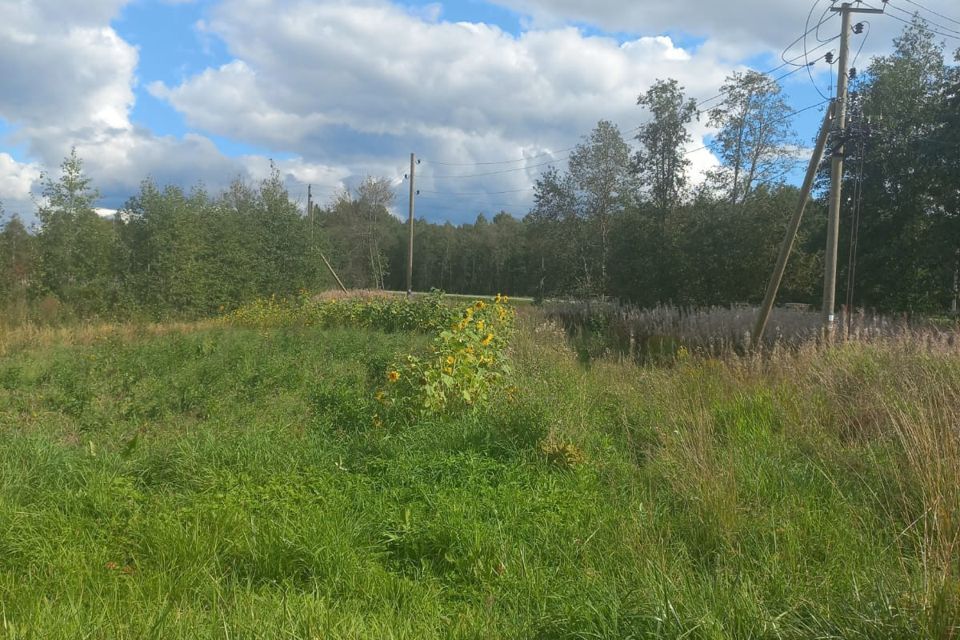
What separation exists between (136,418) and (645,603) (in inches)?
205

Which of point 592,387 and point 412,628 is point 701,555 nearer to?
point 412,628

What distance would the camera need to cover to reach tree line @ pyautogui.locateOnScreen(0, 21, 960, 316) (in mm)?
14836

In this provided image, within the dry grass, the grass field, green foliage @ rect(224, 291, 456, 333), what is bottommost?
the grass field

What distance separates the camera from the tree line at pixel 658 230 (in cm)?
1484

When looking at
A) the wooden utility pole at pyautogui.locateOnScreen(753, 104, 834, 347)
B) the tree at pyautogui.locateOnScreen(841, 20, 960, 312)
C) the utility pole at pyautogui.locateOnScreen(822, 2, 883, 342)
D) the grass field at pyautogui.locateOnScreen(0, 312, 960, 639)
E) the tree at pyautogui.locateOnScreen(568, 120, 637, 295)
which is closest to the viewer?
the grass field at pyautogui.locateOnScreen(0, 312, 960, 639)

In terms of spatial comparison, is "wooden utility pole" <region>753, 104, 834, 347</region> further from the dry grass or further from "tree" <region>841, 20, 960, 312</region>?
the dry grass

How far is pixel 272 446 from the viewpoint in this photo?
4.57 meters

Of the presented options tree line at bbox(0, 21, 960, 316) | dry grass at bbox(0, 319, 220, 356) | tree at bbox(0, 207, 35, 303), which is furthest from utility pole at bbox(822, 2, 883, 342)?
tree at bbox(0, 207, 35, 303)

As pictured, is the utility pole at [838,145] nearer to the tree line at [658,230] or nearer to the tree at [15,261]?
the tree line at [658,230]

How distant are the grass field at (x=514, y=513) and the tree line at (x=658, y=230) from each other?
7826mm

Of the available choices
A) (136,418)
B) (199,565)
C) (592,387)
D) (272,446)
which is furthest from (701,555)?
(136,418)

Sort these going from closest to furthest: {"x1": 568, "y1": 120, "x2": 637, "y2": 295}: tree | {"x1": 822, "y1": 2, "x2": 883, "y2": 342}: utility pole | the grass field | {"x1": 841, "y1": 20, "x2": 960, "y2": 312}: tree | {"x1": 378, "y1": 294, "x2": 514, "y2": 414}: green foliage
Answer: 1. the grass field
2. {"x1": 378, "y1": 294, "x2": 514, "y2": 414}: green foliage
3. {"x1": 822, "y1": 2, "x2": 883, "y2": 342}: utility pole
4. {"x1": 841, "y1": 20, "x2": 960, "y2": 312}: tree
5. {"x1": 568, "y1": 120, "x2": 637, "y2": 295}: tree

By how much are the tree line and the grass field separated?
7826 millimetres

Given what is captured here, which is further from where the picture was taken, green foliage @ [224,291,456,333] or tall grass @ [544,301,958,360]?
green foliage @ [224,291,456,333]
